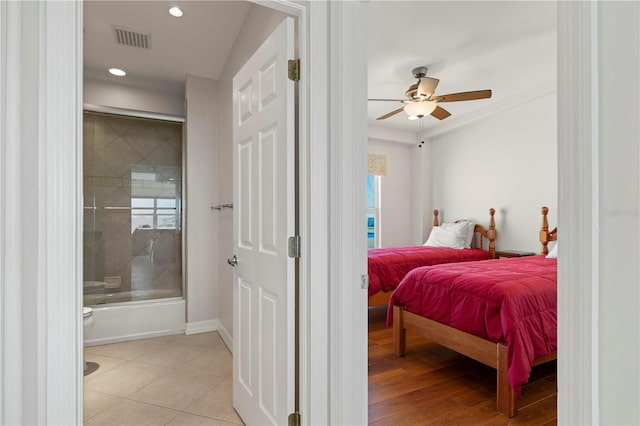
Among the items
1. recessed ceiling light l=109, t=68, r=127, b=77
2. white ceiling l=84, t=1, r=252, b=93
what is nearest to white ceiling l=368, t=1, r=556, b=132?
white ceiling l=84, t=1, r=252, b=93

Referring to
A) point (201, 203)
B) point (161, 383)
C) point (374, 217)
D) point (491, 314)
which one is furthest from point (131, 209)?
point (374, 217)

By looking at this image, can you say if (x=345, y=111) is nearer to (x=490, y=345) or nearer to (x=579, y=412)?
(x=579, y=412)

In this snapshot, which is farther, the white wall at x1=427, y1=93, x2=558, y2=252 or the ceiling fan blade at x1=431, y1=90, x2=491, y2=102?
the white wall at x1=427, y1=93, x2=558, y2=252

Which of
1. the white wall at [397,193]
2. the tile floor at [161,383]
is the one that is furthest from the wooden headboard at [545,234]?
the tile floor at [161,383]

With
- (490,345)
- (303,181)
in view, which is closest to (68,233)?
(303,181)

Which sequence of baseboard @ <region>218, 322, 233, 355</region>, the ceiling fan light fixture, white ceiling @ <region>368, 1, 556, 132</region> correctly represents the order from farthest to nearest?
the ceiling fan light fixture
baseboard @ <region>218, 322, 233, 355</region>
white ceiling @ <region>368, 1, 556, 132</region>

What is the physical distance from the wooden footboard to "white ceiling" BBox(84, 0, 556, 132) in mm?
2348

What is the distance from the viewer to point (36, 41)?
0.94 m

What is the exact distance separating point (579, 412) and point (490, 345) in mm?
1789

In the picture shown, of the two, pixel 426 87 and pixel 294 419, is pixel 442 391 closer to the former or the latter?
pixel 294 419

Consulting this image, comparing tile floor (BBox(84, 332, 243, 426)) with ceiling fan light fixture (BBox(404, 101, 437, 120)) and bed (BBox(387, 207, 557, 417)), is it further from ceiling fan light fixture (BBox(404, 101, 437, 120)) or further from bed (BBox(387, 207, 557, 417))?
ceiling fan light fixture (BBox(404, 101, 437, 120))

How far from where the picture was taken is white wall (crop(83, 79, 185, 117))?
348 cm

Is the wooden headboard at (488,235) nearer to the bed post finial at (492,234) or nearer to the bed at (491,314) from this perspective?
the bed post finial at (492,234)

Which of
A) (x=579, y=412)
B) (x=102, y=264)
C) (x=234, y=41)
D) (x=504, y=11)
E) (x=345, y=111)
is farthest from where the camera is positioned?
(x=102, y=264)
